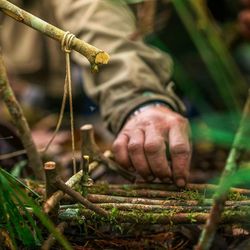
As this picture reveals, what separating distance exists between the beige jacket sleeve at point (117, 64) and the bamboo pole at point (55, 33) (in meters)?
0.64

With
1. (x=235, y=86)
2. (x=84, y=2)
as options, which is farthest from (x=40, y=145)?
(x=235, y=86)

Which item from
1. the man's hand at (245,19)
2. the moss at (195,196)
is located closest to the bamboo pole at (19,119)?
the moss at (195,196)

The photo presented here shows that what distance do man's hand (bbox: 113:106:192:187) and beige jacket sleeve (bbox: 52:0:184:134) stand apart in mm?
182

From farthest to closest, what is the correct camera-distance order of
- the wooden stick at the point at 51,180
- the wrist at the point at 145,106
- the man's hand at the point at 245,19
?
the man's hand at the point at 245,19
the wrist at the point at 145,106
the wooden stick at the point at 51,180

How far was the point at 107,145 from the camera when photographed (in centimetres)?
215

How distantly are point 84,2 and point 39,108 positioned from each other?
908mm

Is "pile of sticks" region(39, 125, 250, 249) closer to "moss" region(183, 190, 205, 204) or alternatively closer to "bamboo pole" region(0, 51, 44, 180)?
"moss" region(183, 190, 205, 204)

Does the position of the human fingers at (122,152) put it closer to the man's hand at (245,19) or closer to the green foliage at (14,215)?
the green foliage at (14,215)

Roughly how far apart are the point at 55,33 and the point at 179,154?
44 centimetres

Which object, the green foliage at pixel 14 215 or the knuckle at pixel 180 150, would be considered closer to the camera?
the green foliage at pixel 14 215

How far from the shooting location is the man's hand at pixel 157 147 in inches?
44.8

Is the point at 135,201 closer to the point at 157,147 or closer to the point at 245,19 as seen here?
the point at 157,147

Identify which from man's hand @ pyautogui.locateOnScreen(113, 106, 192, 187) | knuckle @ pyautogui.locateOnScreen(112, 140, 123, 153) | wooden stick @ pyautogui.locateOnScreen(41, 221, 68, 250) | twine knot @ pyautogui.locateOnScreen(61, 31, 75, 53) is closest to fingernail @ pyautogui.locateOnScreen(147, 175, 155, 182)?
man's hand @ pyautogui.locateOnScreen(113, 106, 192, 187)

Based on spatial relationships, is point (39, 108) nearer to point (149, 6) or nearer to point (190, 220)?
point (149, 6)
